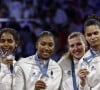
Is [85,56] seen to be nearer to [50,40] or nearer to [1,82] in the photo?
[50,40]

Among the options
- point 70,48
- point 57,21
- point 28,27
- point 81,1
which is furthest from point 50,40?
point 81,1

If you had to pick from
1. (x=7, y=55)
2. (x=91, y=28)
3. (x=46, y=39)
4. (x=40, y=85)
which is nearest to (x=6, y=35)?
(x=7, y=55)

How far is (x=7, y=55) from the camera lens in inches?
220

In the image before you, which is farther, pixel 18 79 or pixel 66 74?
pixel 66 74

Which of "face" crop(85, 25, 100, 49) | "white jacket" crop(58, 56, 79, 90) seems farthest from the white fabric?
"face" crop(85, 25, 100, 49)

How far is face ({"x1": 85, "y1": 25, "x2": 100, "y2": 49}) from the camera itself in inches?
213

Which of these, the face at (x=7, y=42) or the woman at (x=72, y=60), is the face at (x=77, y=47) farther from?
the face at (x=7, y=42)

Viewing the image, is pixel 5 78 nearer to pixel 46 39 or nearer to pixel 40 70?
pixel 40 70

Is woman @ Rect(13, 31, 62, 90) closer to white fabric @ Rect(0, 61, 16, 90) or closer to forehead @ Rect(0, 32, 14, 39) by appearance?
white fabric @ Rect(0, 61, 16, 90)

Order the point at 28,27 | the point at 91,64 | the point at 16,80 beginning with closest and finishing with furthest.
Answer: the point at 91,64
the point at 16,80
the point at 28,27

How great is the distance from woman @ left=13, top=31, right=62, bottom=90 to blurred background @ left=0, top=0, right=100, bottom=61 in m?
4.45

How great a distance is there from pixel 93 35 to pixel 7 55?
41.9 inches

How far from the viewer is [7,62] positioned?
5598mm

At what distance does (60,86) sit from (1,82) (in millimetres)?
774
